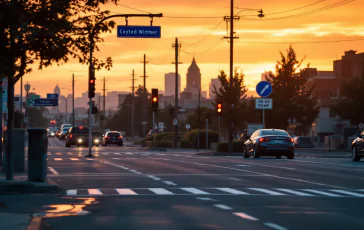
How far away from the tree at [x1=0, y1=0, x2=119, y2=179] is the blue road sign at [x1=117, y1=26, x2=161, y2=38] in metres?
26.5

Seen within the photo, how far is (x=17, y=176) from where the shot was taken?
25.4 metres

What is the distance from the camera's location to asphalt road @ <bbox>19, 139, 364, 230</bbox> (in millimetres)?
13836

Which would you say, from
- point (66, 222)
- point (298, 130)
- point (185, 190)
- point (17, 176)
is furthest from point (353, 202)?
point (298, 130)

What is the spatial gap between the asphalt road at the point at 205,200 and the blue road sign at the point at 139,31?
18.8m

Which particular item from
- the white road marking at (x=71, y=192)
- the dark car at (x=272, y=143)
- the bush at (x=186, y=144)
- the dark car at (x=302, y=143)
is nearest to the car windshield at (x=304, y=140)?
the dark car at (x=302, y=143)

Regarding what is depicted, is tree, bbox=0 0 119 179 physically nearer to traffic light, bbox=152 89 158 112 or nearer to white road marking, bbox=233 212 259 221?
white road marking, bbox=233 212 259 221

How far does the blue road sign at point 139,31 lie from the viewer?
4712 cm

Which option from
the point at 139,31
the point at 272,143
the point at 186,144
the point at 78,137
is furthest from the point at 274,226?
the point at 186,144

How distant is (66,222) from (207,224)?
227 cm

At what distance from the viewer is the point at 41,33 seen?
1872cm

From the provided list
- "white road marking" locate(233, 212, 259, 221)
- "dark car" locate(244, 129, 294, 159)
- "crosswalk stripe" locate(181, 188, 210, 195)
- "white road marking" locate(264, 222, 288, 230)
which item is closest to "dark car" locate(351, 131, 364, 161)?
"dark car" locate(244, 129, 294, 159)

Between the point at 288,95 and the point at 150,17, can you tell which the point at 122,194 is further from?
the point at 288,95

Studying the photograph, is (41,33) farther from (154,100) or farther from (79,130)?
(79,130)

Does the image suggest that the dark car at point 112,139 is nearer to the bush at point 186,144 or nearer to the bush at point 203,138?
the bush at point 186,144
